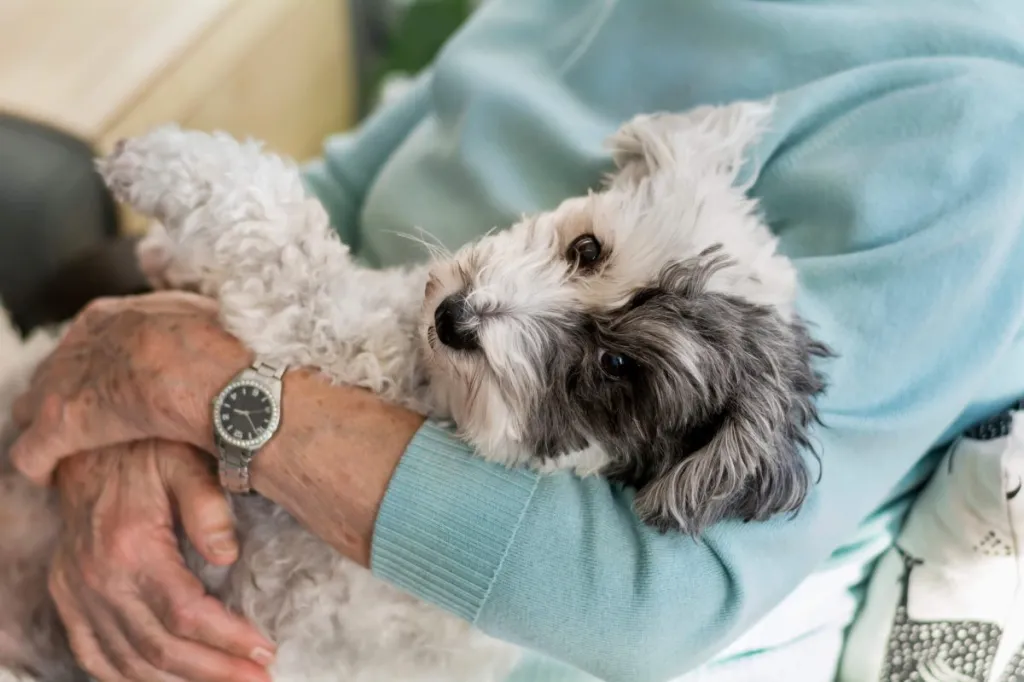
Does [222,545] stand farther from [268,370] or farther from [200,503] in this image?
[268,370]

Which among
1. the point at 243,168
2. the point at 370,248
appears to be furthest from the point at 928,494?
the point at 243,168

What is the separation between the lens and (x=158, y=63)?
2537mm

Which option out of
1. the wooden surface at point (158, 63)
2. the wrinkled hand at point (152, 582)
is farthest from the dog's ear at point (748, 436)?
the wooden surface at point (158, 63)

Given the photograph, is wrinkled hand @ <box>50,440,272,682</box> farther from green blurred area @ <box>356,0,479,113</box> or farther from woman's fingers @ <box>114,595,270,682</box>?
green blurred area @ <box>356,0,479,113</box>

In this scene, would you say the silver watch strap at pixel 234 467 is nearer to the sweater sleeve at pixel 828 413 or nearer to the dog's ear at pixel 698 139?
the sweater sleeve at pixel 828 413

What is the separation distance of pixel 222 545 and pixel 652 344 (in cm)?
75

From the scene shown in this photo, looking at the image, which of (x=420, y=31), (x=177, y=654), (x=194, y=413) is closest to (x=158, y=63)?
(x=420, y=31)

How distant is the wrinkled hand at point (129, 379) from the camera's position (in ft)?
4.41

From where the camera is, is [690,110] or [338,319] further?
[690,110]

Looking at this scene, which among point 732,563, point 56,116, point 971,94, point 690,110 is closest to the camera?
point 732,563

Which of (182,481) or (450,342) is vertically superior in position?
(450,342)

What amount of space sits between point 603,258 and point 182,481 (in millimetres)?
768

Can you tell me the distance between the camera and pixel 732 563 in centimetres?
114

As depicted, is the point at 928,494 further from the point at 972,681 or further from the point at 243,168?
the point at 243,168
